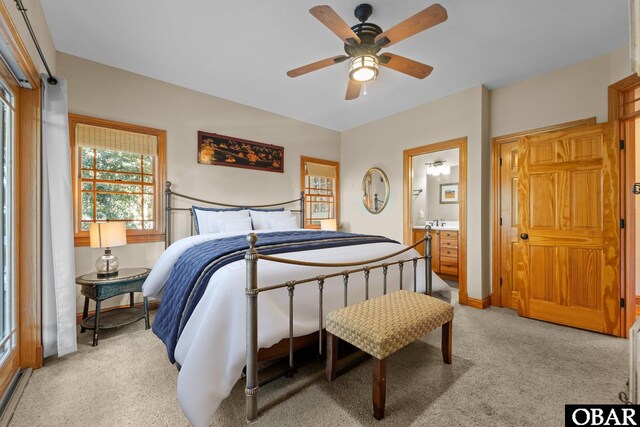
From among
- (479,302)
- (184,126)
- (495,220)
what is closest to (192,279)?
(184,126)

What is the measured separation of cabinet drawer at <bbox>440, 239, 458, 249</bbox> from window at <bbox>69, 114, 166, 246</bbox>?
4246 mm

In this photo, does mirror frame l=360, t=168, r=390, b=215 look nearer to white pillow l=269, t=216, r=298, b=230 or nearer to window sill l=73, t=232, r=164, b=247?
white pillow l=269, t=216, r=298, b=230

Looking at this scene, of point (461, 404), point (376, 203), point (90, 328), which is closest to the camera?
point (461, 404)

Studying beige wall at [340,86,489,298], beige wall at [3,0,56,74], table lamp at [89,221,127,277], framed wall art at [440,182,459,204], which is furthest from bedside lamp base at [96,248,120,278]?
framed wall art at [440,182,459,204]

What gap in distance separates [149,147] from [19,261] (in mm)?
1761

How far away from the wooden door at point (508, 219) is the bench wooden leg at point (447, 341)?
6.28 ft

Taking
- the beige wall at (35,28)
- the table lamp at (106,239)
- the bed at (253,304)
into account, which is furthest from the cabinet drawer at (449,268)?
the beige wall at (35,28)

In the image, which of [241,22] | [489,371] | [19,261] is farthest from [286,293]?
[241,22]

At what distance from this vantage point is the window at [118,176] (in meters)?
2.93

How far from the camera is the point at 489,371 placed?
199 cm

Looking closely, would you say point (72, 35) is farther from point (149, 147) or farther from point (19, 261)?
point (19, 261)

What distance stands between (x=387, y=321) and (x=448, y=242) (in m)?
3.55

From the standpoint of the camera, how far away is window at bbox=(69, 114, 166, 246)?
2926 mm

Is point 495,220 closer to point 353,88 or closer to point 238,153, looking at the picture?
point 353,88
